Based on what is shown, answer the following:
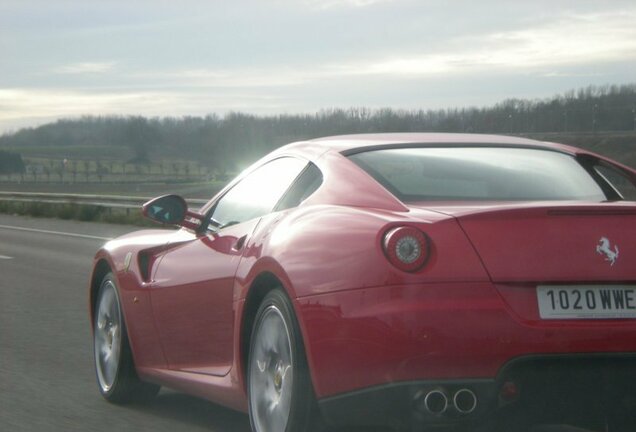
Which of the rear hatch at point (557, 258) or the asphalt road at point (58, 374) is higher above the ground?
the rear hatch at point (557, 258)

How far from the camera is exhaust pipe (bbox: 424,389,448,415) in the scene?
Result: 12.9 ft

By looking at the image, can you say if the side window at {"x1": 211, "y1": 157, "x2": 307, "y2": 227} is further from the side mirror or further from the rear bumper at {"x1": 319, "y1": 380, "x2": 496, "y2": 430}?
the rear bumper at {"x1": 319, "y1": 380, "x2": 496, "y2": 430}

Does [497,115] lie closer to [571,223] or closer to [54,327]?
[54,327]

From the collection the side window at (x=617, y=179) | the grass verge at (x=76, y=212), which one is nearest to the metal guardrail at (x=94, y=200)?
the grass verge at (x=76, y=212)

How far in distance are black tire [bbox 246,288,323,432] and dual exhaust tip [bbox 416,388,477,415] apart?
52cm

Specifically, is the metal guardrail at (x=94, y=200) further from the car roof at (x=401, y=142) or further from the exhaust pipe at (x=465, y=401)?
the exhaust pipe at (x=465, y=401)

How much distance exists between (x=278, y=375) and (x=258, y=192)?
46.8 inches

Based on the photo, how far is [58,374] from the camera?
289 inches

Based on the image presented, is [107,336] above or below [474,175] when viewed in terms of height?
below

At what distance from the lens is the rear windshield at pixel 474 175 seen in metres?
4.69

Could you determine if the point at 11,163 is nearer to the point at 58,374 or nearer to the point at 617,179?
the point at 58,374

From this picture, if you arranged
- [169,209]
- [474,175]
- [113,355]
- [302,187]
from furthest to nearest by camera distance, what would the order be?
[113,355] < [169,209] < [302,187] < [474,175]

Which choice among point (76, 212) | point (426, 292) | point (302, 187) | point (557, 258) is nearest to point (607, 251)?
point (557, 258)

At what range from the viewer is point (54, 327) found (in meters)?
9.70
